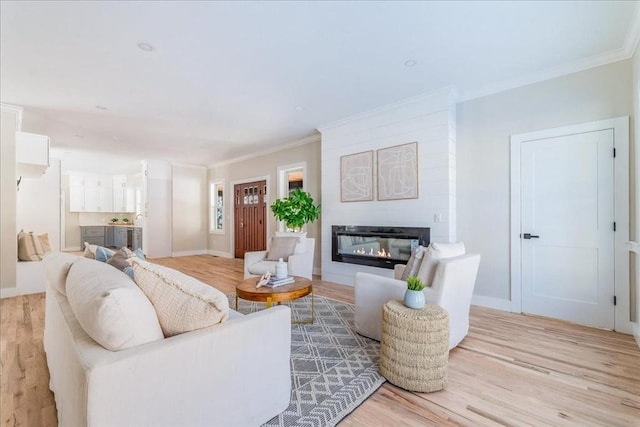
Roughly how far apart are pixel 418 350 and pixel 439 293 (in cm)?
52

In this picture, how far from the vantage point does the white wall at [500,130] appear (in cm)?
290

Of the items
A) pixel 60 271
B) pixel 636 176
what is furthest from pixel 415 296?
pixel 636 176

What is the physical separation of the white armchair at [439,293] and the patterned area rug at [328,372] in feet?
0.62

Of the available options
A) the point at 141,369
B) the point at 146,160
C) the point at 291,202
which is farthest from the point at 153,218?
the point at 141,369

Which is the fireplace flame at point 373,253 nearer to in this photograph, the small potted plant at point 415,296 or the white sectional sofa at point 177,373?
the small potted plant at point 415,296

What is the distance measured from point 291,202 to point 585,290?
12.7 feet

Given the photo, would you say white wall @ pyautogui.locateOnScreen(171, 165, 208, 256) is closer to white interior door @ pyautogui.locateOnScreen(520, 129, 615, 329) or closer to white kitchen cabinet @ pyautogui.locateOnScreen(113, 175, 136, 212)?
white kitchen cabinet @ pyautogui.locateOnScreen(113, 175, 136, 212)

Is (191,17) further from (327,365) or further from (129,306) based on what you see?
(327,365)

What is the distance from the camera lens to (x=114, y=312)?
104cm

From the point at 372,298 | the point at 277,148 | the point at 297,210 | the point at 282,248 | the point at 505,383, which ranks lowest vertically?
the point at 505,383

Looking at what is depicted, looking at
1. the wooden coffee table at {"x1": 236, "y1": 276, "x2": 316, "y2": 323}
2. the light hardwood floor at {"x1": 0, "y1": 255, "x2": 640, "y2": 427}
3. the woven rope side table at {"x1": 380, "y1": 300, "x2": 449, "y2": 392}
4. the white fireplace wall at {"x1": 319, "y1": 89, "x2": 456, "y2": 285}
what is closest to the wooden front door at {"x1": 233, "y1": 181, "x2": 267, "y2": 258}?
the white fireplace wall at {"x1": 319, "y1": 89, "x2": 456, "y2": 285}

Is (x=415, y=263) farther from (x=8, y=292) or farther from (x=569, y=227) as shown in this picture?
(x=8, y=292)

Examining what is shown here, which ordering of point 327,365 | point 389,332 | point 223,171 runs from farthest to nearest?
point 223,171
point 327,365
point 389,332

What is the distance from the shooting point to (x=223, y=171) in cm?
805
